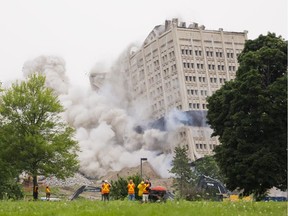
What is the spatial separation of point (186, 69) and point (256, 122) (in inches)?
5095

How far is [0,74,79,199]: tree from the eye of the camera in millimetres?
54531

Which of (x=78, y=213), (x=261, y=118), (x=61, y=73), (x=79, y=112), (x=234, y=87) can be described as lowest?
(x=78, y=213)

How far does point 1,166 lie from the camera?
53938 millimetres

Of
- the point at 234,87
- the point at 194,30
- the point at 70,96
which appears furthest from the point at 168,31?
the point at 234,87

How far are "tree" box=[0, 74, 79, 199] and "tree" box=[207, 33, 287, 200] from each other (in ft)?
63.5

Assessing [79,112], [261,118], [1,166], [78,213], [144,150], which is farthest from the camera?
[79,112]

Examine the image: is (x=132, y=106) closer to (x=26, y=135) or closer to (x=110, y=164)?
(x=110, y=164)

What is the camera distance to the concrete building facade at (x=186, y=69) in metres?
160

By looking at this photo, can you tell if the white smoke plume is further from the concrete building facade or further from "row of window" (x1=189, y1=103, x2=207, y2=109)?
"row of window" (x1=189, y1=103, x2=207, y2=109)

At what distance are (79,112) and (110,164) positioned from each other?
22.1 meters

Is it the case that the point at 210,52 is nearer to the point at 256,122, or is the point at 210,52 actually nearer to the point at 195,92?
the point at 195,92

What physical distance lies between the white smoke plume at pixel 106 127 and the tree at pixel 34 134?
97.9 metres

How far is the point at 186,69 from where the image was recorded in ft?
542

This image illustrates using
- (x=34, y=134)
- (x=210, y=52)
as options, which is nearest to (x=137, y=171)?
(x=210, y=52)
